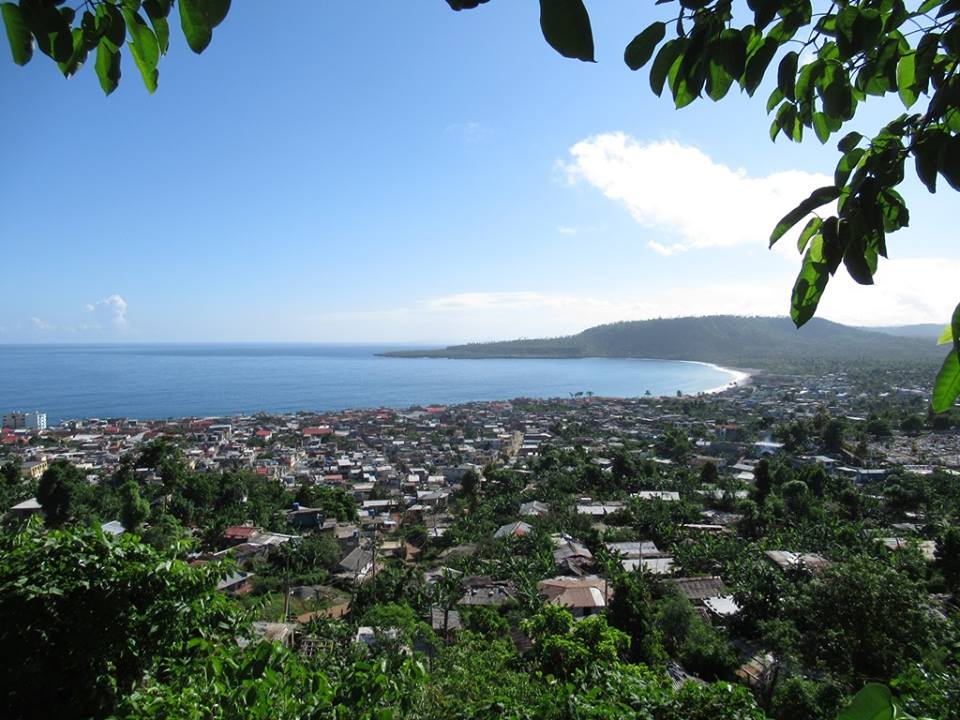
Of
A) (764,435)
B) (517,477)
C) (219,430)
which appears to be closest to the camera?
(517,477)

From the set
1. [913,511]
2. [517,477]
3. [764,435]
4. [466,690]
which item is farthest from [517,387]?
[466,690]

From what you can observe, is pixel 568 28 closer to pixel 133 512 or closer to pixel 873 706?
pixel 873 706

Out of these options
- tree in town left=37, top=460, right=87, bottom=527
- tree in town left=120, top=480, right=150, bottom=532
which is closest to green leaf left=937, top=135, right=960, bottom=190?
tree in town left=120, top=480, right=150, bottom=532

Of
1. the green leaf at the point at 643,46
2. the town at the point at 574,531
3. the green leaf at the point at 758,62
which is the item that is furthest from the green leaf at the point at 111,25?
the town at the point at 574,531

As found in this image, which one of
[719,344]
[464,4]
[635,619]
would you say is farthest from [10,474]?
[719,344]

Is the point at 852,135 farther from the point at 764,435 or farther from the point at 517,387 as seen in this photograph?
the point at 517,387

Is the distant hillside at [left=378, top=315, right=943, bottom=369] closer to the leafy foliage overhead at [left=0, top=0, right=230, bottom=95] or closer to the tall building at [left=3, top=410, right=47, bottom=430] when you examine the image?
the tall building at [left=3, top=410, right=47, bottom=430]

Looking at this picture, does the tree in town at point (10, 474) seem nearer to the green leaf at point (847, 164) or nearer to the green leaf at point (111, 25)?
the green leaf at point (111, 25)
